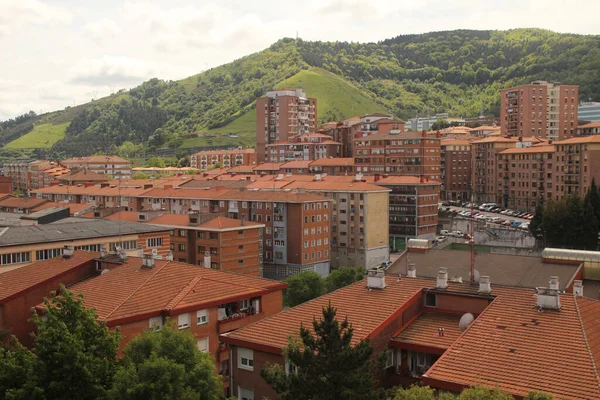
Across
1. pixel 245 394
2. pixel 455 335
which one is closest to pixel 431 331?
pixel 455 335

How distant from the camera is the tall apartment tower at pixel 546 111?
374 ft

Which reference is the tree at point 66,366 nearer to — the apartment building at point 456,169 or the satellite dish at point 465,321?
the satellite dish at point 465,321

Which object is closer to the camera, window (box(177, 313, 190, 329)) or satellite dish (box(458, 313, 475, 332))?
satellite dish (box(458, 313, 475, 332))

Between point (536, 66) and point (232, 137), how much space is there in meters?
88.6

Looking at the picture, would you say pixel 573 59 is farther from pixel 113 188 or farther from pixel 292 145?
pixel 113 188

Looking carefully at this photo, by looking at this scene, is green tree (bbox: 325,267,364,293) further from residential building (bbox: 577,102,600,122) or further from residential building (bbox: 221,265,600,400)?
residential building (bbox: 577,102,600,122)

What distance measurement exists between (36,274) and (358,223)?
45.3m

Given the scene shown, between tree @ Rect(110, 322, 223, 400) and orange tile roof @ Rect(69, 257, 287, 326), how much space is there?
5.24 meters

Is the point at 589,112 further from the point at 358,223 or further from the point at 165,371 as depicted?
the point at 165,371

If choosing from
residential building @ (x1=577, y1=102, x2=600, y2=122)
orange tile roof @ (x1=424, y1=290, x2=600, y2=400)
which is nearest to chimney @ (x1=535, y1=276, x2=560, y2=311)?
orange tile roof @ (x1=424, y1=290, x2=600, y2=400)

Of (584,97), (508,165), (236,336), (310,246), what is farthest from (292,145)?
(236,336)

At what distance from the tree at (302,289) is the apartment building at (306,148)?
206 ft

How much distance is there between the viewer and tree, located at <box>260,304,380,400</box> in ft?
44.9

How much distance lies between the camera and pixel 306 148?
108 metres
